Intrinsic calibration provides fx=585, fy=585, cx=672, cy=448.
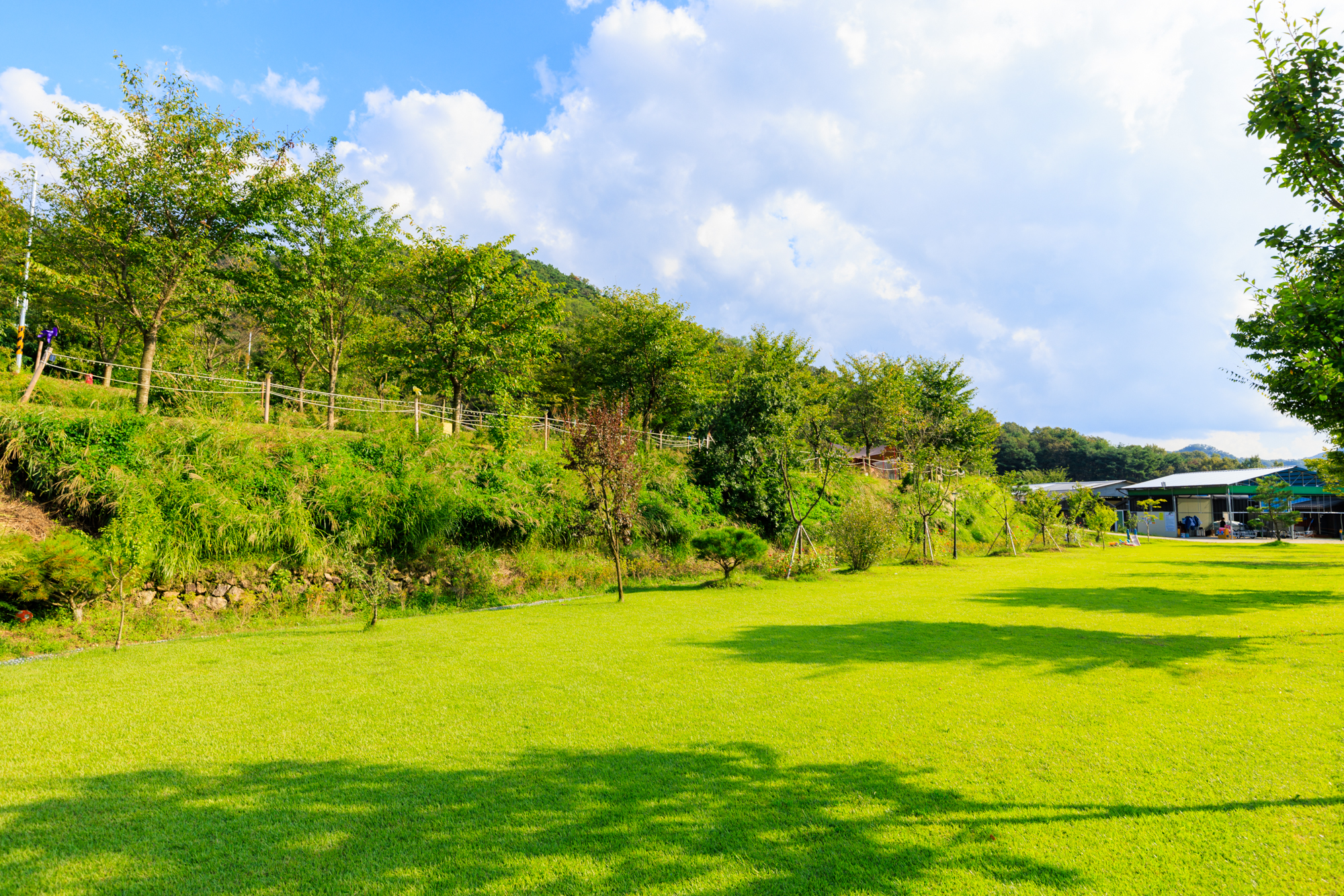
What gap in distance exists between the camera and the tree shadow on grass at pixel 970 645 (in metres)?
7.12

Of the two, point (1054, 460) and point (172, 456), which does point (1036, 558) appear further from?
point (1054, 460)

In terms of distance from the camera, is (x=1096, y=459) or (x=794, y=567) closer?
(x=794, y=567)

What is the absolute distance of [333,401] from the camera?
16172mm

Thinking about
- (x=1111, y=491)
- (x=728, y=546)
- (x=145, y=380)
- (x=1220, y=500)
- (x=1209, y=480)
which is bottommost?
(x=728, y=546)

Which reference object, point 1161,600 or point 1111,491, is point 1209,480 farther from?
point 1161,600

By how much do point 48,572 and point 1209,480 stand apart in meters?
61.1

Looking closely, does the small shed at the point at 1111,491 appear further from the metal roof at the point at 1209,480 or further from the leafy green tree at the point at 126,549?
the leafy green tree at the point at 126,549

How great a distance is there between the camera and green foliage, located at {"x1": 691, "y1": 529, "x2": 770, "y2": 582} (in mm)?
14641

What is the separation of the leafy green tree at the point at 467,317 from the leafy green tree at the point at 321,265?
123 centimetres

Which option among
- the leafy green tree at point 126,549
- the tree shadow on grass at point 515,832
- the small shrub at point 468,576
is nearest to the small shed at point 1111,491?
the small shrub at point 468,576

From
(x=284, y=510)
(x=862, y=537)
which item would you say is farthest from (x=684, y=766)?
(x=862, y=537)

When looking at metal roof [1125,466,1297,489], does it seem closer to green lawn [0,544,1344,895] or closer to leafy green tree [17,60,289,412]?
green lawn [0,544,1344,895]

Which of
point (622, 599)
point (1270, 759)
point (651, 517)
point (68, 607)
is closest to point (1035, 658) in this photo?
point (1270, 759)

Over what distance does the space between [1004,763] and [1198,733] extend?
1880 millimetres
